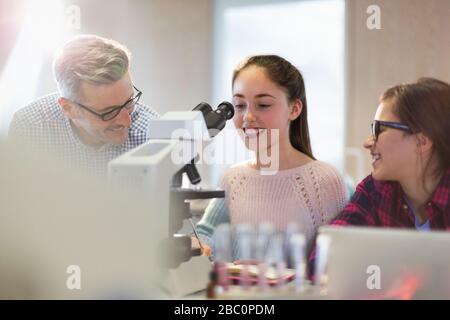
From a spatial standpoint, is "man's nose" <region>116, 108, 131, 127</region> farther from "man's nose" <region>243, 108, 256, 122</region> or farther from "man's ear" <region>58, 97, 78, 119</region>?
"man's nose" <region>243, 108, 256, 122</region>

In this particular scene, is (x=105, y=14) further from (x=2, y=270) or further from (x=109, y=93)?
(x=2, y=270)

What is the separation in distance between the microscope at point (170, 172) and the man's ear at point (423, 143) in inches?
18.1

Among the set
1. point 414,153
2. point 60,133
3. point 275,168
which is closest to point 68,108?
point 60,133

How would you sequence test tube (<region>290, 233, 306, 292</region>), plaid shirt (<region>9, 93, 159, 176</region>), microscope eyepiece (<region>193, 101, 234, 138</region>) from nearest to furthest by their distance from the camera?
test tube (<region>290, 233, 306, 292</region>), microscope eyepiece (<region>193, 101, 234, 138</region>), plaid shirt (<region>9, 93, 159, 176</region>)

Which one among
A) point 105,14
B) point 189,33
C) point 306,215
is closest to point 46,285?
point 306,215

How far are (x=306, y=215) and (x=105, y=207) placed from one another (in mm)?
712

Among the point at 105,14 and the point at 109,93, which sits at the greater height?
the point at 105,14

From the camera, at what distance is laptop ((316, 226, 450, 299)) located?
0.80 metres

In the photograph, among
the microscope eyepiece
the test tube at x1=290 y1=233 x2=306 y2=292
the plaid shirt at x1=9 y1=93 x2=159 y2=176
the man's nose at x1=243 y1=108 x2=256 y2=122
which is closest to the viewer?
the test tube at x1=290 y1=233 x2=306 y2=292

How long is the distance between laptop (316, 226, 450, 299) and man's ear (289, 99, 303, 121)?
0.76 meters

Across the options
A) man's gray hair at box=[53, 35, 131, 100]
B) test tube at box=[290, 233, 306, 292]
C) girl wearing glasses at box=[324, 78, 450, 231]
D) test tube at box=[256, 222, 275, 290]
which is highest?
man's gray hair at box=[53, 35, 131, 100]

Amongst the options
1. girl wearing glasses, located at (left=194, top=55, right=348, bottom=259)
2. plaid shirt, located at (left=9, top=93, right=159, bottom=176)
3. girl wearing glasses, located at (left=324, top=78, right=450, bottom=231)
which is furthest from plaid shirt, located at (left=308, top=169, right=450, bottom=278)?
plaid shirt, located at (left=9, top=93, right=159, bottom=176)

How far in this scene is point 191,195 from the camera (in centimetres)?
100

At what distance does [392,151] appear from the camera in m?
1.23
